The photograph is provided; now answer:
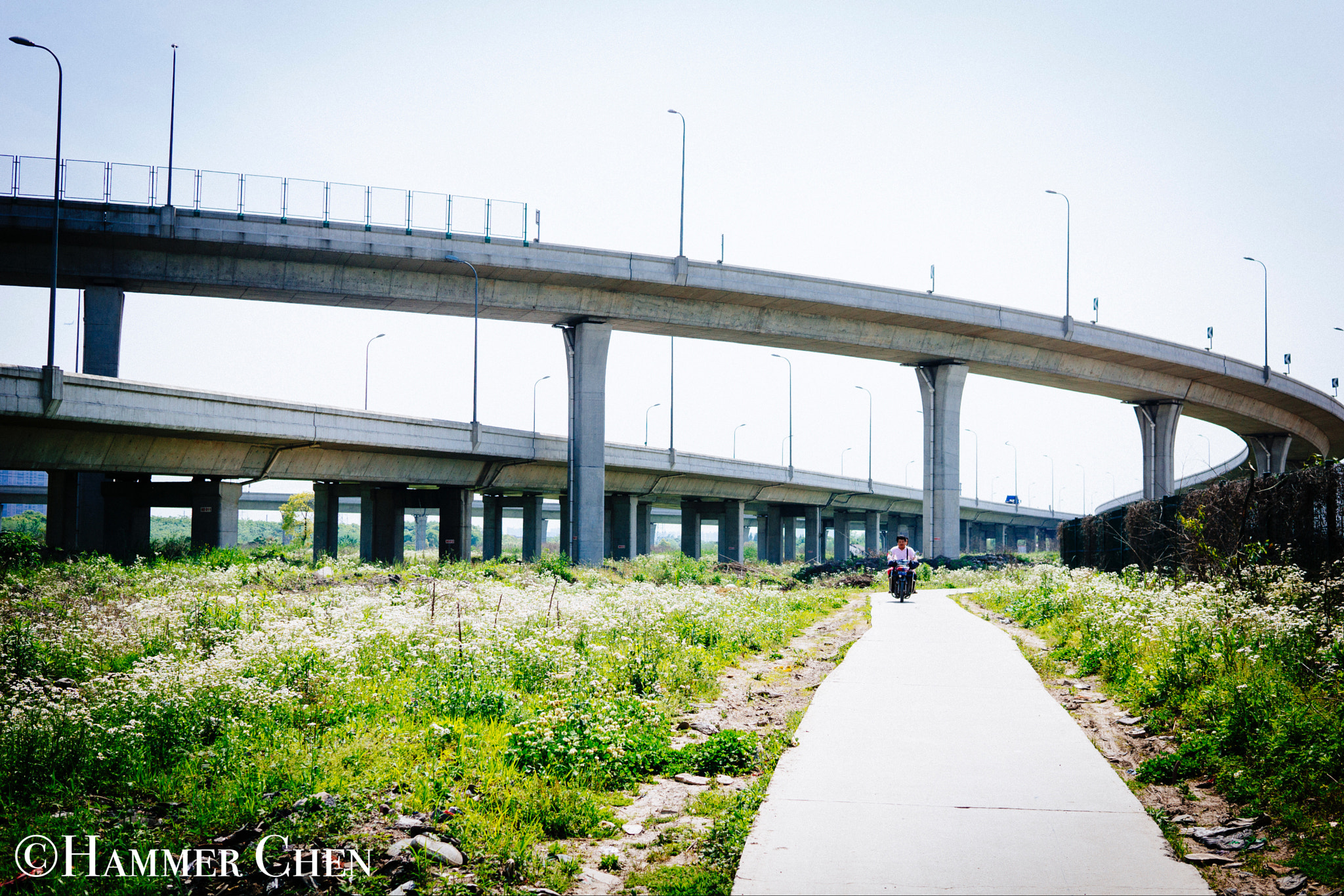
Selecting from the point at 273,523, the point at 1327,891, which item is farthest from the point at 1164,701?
the point at 273,523

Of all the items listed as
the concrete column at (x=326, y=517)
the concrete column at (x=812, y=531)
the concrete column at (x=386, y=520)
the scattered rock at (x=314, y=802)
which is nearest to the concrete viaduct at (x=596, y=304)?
the concrete column at (x=386, y=520)

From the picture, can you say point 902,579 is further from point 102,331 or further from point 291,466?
point 102,331

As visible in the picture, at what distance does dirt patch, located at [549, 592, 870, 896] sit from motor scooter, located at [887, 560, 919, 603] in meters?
6.65

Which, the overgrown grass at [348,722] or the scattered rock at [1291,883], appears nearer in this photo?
the scattered rock at [1291,883]

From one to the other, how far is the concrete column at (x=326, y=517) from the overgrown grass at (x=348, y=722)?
1263 inches

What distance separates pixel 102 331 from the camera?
97.2 feet

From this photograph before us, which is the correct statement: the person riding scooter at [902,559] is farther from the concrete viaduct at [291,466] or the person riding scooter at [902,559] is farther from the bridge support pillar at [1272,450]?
the bridge support pillar at [1272,450]

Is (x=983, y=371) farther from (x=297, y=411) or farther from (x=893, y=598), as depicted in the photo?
(x=297, y=411)

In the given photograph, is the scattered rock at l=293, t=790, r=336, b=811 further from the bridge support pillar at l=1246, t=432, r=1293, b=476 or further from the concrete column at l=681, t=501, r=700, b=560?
the bridge support pillar at l=1246, t=432, r=1293, b=476

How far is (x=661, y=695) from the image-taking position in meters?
8.89

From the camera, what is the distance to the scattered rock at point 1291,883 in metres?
4.59

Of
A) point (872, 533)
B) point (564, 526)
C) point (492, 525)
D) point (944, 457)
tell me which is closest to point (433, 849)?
point (944, 457)

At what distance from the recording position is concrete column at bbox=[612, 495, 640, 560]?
56.6m

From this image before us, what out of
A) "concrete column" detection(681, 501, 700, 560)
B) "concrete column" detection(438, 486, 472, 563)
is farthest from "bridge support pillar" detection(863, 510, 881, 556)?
"concrete column" detection(438, 486, 472, 563)
